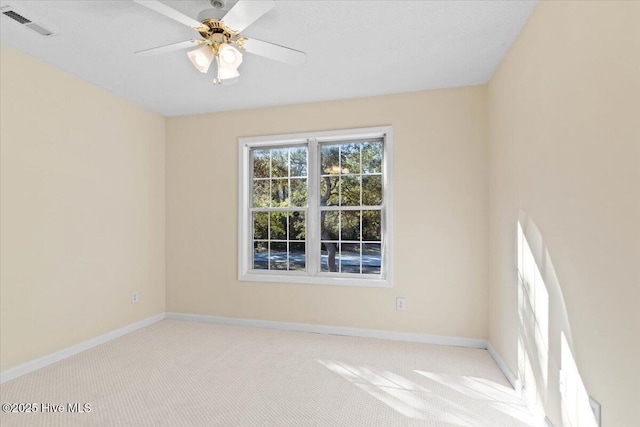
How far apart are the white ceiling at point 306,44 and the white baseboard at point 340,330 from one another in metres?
2.49

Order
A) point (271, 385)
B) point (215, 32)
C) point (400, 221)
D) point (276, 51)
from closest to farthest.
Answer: point (215, 32) < point (276, 51) < point (271, 385) < point (400, 221)

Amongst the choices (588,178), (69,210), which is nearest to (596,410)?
(588,178)

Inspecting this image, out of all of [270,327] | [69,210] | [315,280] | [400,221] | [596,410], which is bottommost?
[270,327]

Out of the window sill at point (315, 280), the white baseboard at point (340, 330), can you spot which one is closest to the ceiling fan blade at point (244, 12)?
the window sill at point (315, 280)

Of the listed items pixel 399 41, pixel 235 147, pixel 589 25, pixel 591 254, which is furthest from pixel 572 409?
pixel 235 147

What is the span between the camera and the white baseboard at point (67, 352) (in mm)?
2621

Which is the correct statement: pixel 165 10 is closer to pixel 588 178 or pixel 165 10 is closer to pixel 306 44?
pixel 306 44

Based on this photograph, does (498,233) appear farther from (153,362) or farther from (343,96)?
(153,362)

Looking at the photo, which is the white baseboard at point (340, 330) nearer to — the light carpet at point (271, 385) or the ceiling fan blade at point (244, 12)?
the light carpet at point (271, 385)

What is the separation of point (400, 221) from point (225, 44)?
→ 232 centimetres

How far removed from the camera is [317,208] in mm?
3918

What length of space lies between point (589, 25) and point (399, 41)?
128cm

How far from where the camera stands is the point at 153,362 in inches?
115

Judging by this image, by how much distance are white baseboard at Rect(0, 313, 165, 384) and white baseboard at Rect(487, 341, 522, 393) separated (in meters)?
3.68
